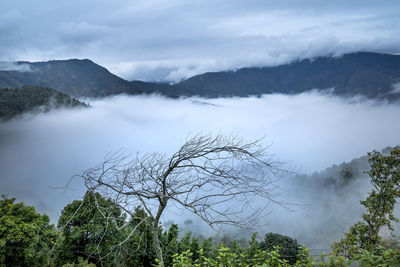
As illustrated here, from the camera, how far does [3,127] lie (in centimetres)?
10581

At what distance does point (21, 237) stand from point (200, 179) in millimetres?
10653

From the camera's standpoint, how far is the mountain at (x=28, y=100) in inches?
3401

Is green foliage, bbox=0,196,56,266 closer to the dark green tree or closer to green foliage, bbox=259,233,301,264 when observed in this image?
the dark green tree

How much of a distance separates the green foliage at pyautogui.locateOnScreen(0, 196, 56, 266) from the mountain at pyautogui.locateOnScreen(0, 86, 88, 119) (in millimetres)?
87017

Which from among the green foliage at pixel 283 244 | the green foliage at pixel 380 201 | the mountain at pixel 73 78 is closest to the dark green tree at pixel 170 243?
the green foliage at pixel 283 244

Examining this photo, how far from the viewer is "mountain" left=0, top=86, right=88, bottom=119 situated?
86.4 meters

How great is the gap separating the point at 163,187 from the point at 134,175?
0.52m

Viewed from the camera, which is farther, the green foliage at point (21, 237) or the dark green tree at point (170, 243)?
the dark green tree at point (170, 243)

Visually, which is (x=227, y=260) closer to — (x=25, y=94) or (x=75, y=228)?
(x=75, y=228)

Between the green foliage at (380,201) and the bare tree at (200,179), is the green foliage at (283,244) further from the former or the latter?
the bare tree at (200,179)

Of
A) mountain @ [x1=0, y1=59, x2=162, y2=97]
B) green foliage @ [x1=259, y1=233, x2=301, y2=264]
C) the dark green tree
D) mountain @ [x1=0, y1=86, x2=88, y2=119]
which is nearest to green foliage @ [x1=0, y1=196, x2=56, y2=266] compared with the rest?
the dark green tree

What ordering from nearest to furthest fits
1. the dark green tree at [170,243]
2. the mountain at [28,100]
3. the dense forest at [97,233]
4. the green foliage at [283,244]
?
1. the dense forest at [97,233]
2. the dark green tree at [170,243]
3. the green foliage at [283,244]
4. the mountain at [28,100]

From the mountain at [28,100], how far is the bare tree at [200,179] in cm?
9683

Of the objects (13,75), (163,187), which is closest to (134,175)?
(163,187)
